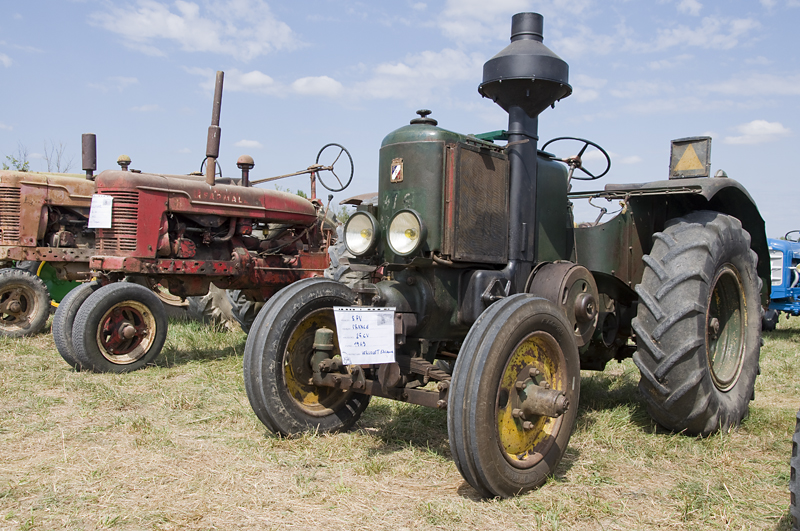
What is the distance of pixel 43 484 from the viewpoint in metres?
2.96

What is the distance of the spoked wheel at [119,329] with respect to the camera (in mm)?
5605

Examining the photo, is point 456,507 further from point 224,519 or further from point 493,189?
point 493,189

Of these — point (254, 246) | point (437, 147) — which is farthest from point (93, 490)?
point (254, 246)

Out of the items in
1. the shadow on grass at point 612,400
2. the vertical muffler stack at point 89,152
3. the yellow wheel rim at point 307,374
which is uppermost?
the vertical muffler stack at point 89,152

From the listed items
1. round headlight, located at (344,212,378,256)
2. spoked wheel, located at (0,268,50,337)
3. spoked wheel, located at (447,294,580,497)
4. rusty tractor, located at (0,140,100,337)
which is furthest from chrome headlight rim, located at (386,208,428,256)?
spoked wheel, located at (0,268,50,337)

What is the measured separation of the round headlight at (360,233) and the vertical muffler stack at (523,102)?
805 mm

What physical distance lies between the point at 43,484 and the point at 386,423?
6.16 feet

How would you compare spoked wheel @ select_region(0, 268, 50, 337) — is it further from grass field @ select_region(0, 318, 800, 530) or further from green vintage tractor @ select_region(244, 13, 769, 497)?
green vintage tractor @ select_region(244, 13, 769, 497)

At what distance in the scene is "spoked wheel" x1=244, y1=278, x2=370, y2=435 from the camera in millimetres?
3484

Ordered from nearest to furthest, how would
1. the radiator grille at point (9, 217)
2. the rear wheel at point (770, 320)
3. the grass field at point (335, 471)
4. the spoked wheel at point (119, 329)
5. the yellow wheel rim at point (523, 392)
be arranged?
the grass field at point (335, 471) → the yellow wheel rim at point (523, 392) → the spoked wheel at point (119, 329) → the radiator grille at point (9, 217) → the rear wheel at point (770, 320)

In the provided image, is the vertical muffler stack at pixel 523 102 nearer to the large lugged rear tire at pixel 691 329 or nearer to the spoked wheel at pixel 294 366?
the large lugged rear tire at pixel 691 329

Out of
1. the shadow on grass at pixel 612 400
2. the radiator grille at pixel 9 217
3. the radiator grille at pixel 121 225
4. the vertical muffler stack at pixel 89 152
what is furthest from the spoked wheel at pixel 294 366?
the radiator grille at pixel 9 217

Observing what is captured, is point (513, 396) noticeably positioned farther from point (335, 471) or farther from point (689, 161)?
point (689, 161)

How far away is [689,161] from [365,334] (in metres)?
2.80
